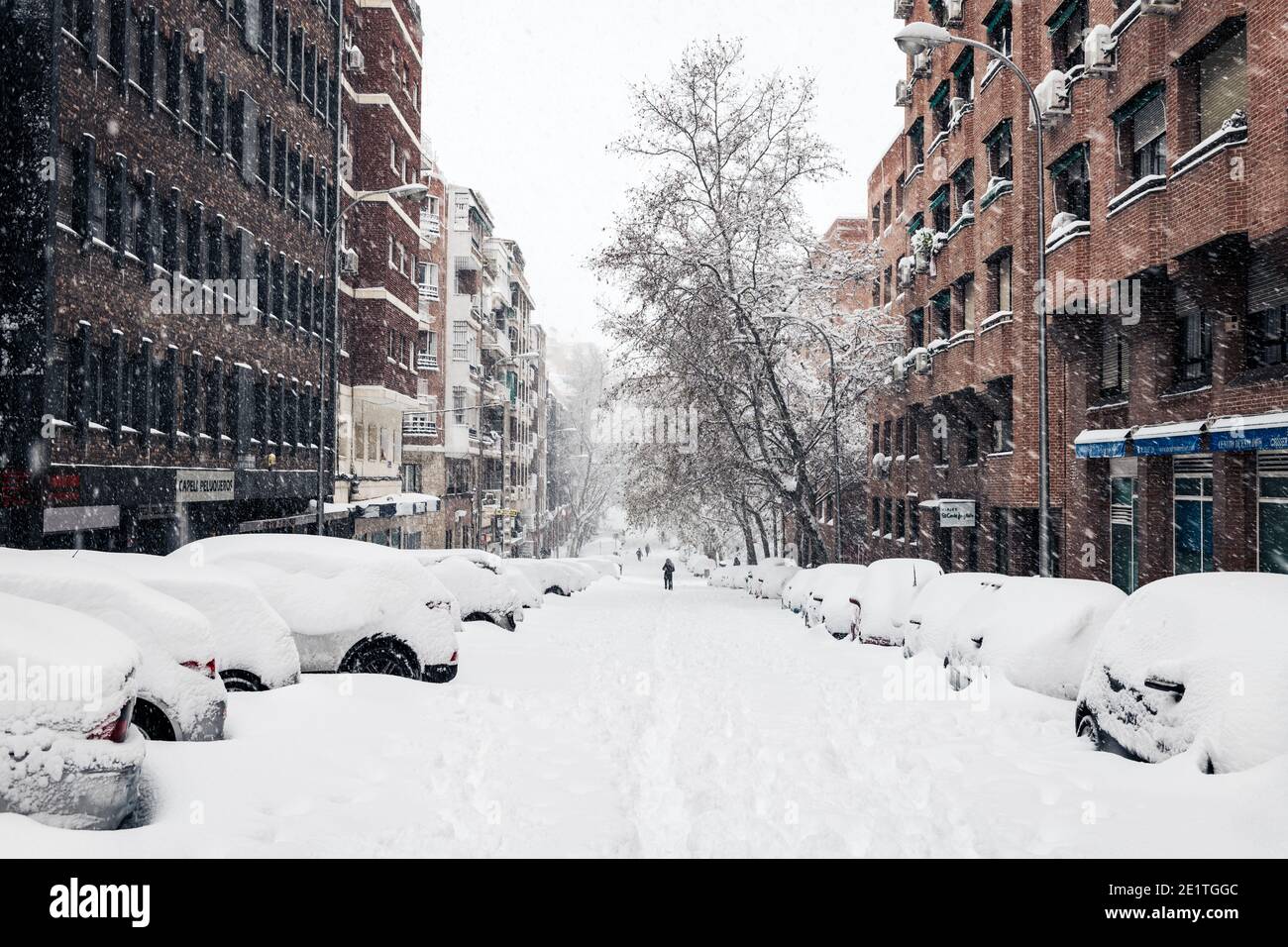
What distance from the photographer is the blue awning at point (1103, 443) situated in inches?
814

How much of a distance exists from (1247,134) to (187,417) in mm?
21471

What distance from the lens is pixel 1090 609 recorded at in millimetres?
10594

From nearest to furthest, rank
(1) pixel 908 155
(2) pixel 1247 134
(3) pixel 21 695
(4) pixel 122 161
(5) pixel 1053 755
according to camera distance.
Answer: (3) pixel 21 695 < (5) pixel 1053 755 < (2) pixel 1247 134 < (4) pixel 122 161 < (1) pixel 908 155

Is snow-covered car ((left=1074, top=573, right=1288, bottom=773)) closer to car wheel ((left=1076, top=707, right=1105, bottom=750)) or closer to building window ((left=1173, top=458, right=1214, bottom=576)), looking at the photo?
car wheel ((left=1076, top=707, right=1105, bottom=750))

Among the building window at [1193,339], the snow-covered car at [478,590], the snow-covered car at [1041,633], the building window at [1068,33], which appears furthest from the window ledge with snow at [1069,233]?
the snow-covered car at [478,590]

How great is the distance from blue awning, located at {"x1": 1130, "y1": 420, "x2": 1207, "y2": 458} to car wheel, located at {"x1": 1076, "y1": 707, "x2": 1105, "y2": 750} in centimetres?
1020

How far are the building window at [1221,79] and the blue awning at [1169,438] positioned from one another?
4.70 metres

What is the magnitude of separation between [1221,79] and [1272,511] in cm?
698

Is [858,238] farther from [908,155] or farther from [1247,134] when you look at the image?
[1247,134]

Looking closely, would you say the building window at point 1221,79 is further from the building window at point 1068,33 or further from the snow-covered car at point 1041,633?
the snow-covered car at point 1041,633

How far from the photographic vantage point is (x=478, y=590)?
819 inches
